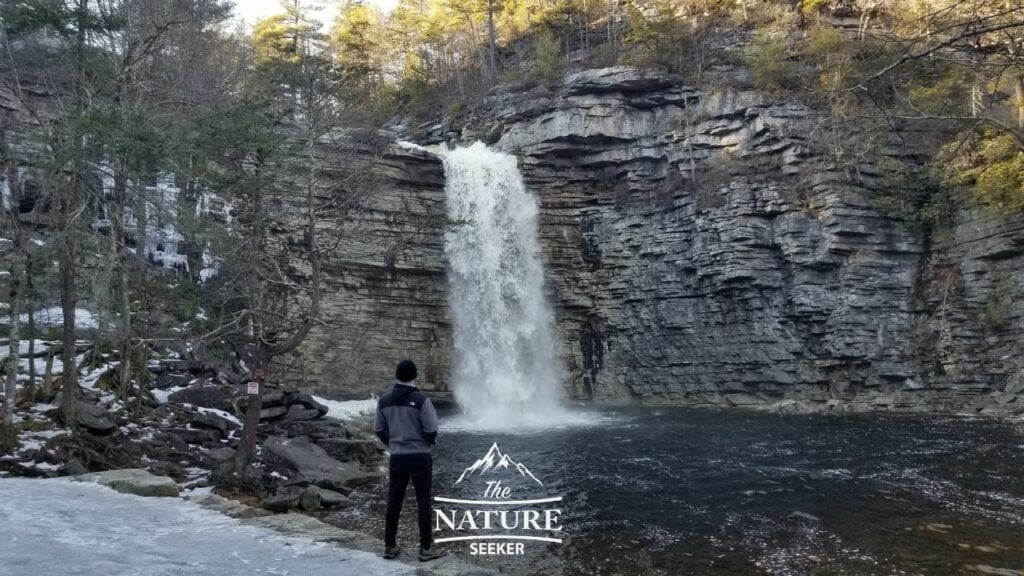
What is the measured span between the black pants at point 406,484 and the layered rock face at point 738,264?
18446 millimetres

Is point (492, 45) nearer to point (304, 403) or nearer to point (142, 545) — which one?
point (304, 403)

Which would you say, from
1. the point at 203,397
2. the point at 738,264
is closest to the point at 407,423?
the point at 203,397

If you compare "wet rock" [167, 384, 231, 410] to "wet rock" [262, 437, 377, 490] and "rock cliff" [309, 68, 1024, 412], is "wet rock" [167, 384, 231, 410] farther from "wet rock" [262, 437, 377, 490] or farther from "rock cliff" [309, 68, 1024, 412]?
"rock cliff" [309, 68, 1024, 412]

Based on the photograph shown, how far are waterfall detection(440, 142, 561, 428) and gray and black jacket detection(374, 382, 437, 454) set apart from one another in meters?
18.2

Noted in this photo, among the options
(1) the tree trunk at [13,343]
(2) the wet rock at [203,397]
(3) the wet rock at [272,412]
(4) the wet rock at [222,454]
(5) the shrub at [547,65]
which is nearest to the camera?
(1) the tree trunk at [13,343]

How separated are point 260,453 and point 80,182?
523cm

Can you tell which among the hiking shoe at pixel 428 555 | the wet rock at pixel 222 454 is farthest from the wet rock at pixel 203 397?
the hiking shoe at pixel 428 555

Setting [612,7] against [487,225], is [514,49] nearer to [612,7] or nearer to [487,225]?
[612,7]

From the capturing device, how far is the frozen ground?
15.4ft

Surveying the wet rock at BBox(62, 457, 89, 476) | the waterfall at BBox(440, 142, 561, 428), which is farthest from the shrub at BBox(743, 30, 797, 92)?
the wet rock at BBox(62, 457, 89, 476)

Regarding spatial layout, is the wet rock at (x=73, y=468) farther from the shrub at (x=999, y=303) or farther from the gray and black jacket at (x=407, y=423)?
the shrub at (x=999, y=303)

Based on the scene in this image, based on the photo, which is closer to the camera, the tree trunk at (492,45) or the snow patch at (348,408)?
the snow patch at (348,408)

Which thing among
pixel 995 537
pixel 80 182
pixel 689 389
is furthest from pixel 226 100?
pixel 689 389

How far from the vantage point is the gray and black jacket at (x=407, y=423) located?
5.34m
